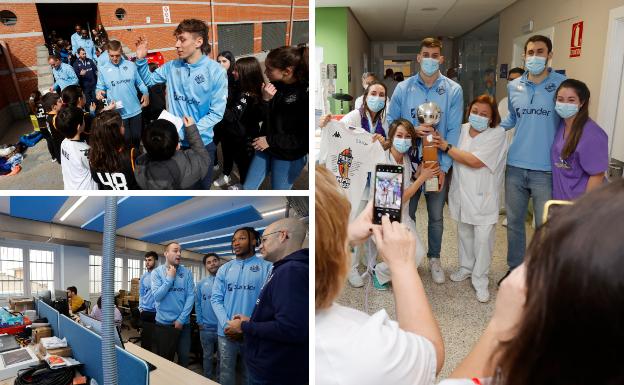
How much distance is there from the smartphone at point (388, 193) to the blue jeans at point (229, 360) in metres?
0.45

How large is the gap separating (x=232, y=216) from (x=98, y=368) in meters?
0.60

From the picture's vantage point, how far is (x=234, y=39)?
4.03 ft

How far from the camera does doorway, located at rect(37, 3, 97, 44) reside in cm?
117

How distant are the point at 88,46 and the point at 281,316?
839 millimetres

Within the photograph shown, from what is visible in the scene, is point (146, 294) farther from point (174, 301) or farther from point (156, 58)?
point (156, 58)

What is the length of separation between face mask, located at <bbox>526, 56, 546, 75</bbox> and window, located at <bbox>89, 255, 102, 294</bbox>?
2.26m

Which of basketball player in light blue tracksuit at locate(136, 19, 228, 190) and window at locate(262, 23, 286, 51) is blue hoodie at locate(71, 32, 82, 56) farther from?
window at locate(262, 23, 286, 51)

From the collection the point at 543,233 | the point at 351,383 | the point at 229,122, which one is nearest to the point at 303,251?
the point at 351,383

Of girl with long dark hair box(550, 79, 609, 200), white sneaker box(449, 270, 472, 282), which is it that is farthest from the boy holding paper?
white sneaker box(449, 270, 472, 282)

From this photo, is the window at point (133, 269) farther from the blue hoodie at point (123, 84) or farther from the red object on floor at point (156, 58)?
the red object on floor at point (156, 58)

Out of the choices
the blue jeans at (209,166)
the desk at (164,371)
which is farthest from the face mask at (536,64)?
the desk at (164,371)

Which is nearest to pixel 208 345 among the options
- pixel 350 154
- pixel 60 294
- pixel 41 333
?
pixel 60 294

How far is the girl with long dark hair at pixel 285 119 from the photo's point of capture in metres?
1.21

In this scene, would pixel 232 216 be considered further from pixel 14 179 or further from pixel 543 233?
pixel 543 233
